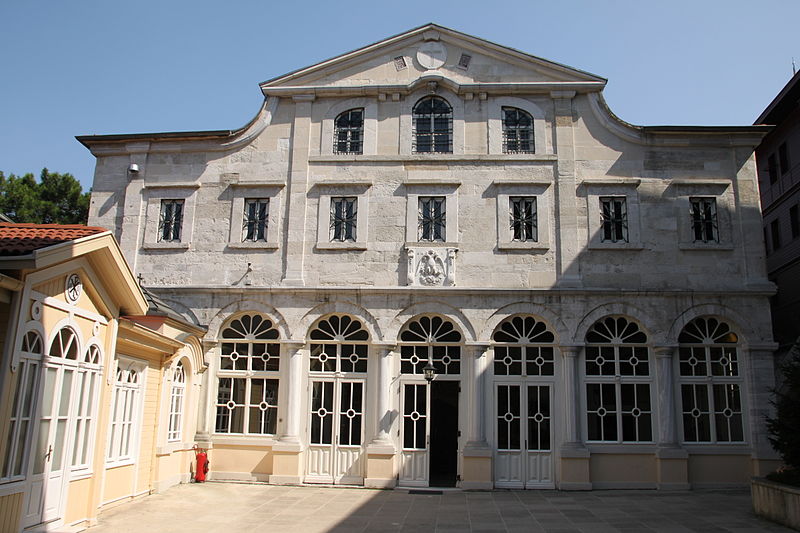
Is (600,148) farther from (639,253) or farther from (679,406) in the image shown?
(679,406)

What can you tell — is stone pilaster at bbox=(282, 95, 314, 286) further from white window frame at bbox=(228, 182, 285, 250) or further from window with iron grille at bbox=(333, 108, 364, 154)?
window with iron grille at bbox=(333, 108, 364, 154)

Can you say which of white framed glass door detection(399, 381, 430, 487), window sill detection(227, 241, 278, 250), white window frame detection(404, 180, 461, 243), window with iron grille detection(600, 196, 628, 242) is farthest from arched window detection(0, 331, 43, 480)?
window with iron grille detection(600, 196, 628, 242)

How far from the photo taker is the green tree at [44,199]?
Result: 27344 millimetres

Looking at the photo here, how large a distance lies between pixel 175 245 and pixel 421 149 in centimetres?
646

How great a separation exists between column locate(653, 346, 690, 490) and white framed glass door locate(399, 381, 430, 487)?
506 cm

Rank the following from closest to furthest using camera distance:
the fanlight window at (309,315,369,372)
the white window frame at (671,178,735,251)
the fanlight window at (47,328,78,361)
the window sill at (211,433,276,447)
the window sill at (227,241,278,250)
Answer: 1. the fanlight window at (47,328,78,361)
2. the window sill at (211,433,276,447)
3. the fanlight window at (309,315,369,372)
4. the white window frame at (671,178,735,251)
5. the window sill at (227,241,278,250)

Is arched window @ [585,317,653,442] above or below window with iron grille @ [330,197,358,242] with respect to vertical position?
below

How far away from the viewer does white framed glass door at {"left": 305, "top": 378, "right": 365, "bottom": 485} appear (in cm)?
1423

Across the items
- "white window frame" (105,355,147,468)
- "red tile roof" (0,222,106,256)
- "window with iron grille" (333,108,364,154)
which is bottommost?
"white window frame" (105,355,147,468)

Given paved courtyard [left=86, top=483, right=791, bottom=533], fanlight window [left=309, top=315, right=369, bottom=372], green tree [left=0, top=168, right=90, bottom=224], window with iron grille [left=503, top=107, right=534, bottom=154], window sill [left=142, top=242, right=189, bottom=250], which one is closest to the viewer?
paved courtyard [left=86, top=483, right=791, bottom=533]

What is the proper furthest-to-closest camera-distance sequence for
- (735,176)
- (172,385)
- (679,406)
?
1. (735,176)
2. (679,406)
3. (172,385)

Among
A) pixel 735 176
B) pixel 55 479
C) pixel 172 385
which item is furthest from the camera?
pixel 735 176

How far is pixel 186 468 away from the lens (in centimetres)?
1400

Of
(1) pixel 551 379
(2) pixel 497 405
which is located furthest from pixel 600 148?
(2) pixel 497 405
